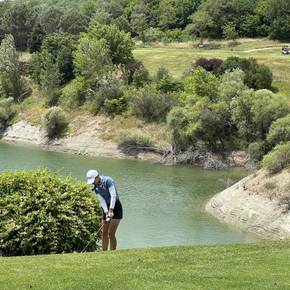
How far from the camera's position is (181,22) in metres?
138

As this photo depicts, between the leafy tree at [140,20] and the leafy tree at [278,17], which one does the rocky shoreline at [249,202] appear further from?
the leafy tree at [140,20]

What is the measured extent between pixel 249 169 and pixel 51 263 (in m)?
50.4

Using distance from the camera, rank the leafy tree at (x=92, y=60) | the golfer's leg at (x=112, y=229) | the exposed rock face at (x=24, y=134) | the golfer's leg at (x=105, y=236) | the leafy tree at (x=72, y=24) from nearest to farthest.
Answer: the golfer's leg at (x=112, y=229)
the golfer's leg at (x=105, y=236)
the exposed rock face at (x=24, y=134)
the leafy tree at (x=92, y=60)
the leafy tree at (x=72, y=24)

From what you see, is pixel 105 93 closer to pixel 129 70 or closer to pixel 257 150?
pixel 129 70

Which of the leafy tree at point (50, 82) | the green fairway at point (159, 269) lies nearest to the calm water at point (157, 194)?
the leafy tree at point (50, 82)

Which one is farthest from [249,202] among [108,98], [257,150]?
[108,98]

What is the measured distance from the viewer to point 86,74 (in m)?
90.0

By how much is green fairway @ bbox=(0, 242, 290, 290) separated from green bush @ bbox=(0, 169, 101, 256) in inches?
208

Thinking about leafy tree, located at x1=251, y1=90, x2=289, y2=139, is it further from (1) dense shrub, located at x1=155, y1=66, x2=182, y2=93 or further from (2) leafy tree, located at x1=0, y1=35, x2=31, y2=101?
(2) leafy tree, located at x1=0, y1=35, x2=31, y2=101

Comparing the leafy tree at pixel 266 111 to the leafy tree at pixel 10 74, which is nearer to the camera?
the leafy tree at pixel 266 111

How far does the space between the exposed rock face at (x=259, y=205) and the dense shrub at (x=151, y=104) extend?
105 ft

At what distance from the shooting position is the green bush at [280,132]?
63.1m

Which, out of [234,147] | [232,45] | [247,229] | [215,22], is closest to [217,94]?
[234,147]

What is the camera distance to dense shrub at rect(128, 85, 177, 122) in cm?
8044
